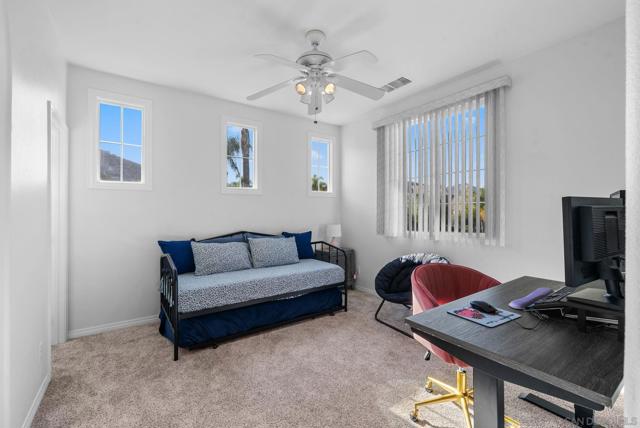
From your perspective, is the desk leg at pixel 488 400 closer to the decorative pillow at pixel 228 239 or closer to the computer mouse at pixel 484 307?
the computer mouse at pixel 484 307

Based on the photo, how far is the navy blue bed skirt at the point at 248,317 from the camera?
277 centimetres

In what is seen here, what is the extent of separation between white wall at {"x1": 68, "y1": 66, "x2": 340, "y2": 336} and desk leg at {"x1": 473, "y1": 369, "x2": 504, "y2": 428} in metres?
3.40

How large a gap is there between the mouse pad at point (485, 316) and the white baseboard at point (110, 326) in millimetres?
3385

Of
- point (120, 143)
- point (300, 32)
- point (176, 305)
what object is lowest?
point (176, 305)

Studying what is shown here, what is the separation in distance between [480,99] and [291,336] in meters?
3.17

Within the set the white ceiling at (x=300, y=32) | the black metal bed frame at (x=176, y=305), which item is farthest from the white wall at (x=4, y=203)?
the black metal bed frame at (x=176, y=305)

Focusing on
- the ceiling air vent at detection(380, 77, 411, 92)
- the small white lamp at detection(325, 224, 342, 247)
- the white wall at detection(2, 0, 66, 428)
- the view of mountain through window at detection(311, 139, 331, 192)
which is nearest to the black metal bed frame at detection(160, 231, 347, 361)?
the white wall at detection(2, 0, 66, 428)

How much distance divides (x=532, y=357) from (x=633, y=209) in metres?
0.74

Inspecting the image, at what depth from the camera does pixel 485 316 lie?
4.31 feet

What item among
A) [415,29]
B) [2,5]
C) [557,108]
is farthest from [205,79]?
[557,108]

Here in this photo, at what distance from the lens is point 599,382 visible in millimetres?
836

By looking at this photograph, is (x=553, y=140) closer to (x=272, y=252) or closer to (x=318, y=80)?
(x=318, y=80)

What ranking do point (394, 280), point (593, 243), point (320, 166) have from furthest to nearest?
1. point (320, 166)
2. point (394, 280)
3. point (593, 243)

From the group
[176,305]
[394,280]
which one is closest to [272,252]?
[176,305]
